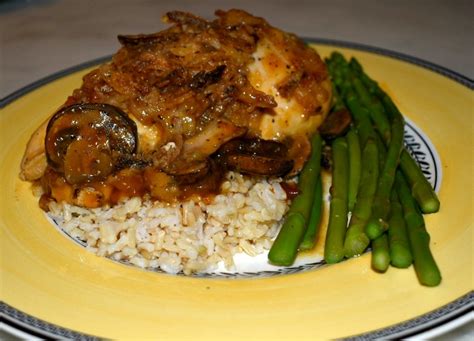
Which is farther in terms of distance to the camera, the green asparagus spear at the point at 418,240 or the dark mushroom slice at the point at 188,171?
the dark mushroom slice at the point at 188,171

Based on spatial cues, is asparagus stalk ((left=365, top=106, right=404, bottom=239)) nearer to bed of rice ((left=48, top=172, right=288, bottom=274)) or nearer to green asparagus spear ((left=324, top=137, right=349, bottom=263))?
green asparagus spear ((left=324, top=137, right=349, bottom=263))

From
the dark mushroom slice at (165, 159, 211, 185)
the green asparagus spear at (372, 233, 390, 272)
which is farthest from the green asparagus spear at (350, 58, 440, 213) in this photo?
the dark mushroom slice at (165, 159, 211, 185)

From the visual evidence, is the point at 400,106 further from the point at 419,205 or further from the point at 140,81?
the point at 140,81

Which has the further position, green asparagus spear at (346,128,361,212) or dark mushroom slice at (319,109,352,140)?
dark mushroom slice at (319,109,352,140)

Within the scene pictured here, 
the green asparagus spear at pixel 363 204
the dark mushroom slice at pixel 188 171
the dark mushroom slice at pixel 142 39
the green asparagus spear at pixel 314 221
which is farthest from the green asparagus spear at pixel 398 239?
the dark mushroom slice at pixel 142 39

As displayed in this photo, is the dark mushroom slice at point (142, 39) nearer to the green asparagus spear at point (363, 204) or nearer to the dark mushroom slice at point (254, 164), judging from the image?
the dark mushroom slice at point (254, 164)

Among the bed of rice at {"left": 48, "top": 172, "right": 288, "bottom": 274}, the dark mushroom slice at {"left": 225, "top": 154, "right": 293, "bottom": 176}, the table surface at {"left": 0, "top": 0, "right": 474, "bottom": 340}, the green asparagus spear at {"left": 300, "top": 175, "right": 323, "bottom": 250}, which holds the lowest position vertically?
the table surface at {"left": 0, "top": 0, "right": 474, "bottom": 340}

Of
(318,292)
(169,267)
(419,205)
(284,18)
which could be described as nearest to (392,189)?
(419,205)
